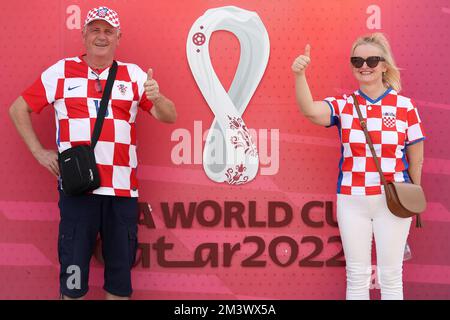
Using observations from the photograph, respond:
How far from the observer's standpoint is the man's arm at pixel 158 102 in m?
2.66

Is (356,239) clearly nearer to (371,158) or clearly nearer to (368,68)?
(371,158)

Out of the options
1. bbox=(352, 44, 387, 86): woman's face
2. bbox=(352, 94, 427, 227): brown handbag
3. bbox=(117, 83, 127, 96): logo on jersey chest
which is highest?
bbox=(352, 44, 387, 86): woman's face

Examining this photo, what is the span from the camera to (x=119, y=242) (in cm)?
286

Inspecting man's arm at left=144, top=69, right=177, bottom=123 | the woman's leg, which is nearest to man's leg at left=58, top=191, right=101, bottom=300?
man's arm at left=144, top=69, right=177, bottom=123

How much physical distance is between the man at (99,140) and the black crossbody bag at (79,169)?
7 centimetres

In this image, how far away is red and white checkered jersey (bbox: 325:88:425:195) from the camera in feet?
8.98

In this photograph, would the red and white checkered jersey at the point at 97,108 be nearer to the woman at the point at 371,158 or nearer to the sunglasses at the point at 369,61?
the woman at the point at 371,158

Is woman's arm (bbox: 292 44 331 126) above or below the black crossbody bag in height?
above

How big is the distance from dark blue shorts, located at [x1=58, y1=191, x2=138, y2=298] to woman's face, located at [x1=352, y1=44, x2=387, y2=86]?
1.34m

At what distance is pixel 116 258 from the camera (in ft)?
9.47

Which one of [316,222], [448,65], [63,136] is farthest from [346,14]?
[63,136]

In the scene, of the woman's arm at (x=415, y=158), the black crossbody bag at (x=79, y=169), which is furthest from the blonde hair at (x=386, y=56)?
the black crossbody bag at (x=79, y=169)

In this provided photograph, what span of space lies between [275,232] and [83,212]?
1.16 meters

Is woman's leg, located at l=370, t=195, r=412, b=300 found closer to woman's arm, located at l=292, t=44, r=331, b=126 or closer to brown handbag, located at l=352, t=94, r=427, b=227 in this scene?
brown handbag, located at l=352, t=94, r=427, b=227
